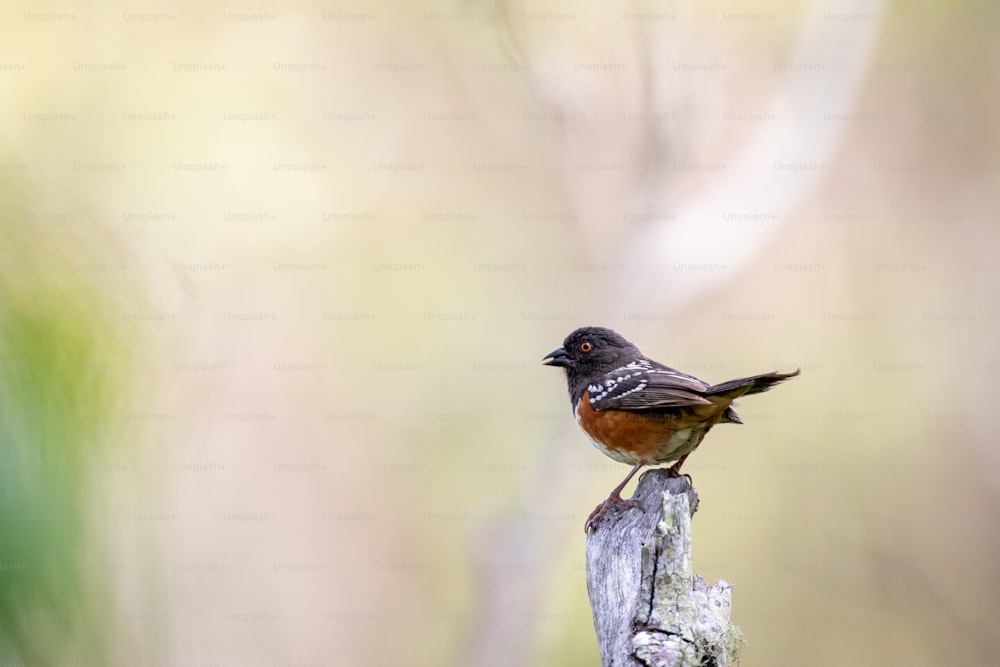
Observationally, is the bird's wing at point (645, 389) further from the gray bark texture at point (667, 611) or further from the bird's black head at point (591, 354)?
the gray bark texture at point (667, 611)

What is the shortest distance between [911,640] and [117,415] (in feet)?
A: 24.6

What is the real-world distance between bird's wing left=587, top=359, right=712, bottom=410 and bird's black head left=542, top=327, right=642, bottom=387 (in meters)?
0.15

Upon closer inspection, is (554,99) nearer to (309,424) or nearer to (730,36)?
(730,36)

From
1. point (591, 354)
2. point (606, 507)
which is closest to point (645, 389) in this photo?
point (606, 507)

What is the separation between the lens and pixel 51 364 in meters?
2.27

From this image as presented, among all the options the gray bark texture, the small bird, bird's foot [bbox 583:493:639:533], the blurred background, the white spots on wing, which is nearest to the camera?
the gray bark texture

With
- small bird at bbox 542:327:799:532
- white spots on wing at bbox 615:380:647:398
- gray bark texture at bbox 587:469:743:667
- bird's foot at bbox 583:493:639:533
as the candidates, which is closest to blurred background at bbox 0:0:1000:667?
small bird at bbox 542:327:799:532

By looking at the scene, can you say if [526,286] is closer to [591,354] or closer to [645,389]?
[591,354]

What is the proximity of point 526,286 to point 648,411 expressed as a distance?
512 cm

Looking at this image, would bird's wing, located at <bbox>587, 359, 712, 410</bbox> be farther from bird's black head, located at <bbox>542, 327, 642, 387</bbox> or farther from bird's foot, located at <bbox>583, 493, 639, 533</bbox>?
bird's foot, located at <bbox>583, 493, 639, 533</bbox>

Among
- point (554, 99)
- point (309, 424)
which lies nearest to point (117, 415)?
point (309, 424)

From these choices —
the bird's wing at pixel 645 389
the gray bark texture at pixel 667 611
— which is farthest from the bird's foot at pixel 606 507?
the gray bark texture at pixel 667 611

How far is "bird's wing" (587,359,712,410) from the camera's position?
4.12 m

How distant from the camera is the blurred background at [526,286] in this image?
8.05 m
